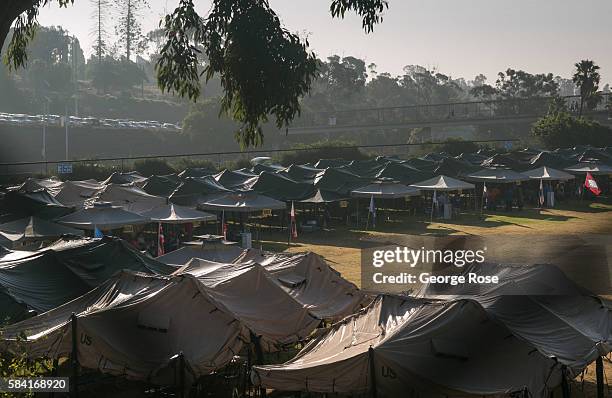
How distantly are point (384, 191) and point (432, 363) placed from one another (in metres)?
24.6

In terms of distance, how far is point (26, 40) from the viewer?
1205cm

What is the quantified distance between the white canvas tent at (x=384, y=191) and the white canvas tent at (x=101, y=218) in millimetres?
11299

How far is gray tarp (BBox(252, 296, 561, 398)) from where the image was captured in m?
9.65

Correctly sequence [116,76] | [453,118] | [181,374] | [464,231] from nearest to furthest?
[181,374] < [464,231] < [453,118] < [116,76]

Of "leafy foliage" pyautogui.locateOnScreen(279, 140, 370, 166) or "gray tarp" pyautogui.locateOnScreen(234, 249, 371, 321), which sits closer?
"gray tarp" pyautogui.locateOnScreen(234, 249, 371, 321)

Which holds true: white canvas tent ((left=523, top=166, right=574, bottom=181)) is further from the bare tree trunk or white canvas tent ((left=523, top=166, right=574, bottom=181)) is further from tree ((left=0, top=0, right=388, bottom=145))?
the bare tree trunk

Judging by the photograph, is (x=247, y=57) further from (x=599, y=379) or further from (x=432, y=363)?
(x=599, y=379)

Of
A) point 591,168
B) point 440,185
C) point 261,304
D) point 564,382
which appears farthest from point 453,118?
point 564,382

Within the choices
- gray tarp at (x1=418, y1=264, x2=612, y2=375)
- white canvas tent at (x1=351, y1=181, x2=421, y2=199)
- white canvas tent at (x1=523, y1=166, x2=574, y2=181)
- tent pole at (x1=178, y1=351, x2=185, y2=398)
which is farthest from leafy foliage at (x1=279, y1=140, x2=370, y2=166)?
tent pole at (x1=178, y1=351, x2=185, y2=398)

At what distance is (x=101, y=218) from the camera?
25328 millimetres

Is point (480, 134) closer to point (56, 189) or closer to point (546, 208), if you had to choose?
point (546, 208)

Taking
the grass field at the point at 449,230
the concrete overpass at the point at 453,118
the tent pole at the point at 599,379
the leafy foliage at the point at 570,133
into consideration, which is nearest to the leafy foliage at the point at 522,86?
the concrete overpass at the point at 453,118

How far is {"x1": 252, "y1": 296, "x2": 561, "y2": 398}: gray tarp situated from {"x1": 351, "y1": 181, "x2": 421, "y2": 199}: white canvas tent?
76.9ft

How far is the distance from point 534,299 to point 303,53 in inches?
207
